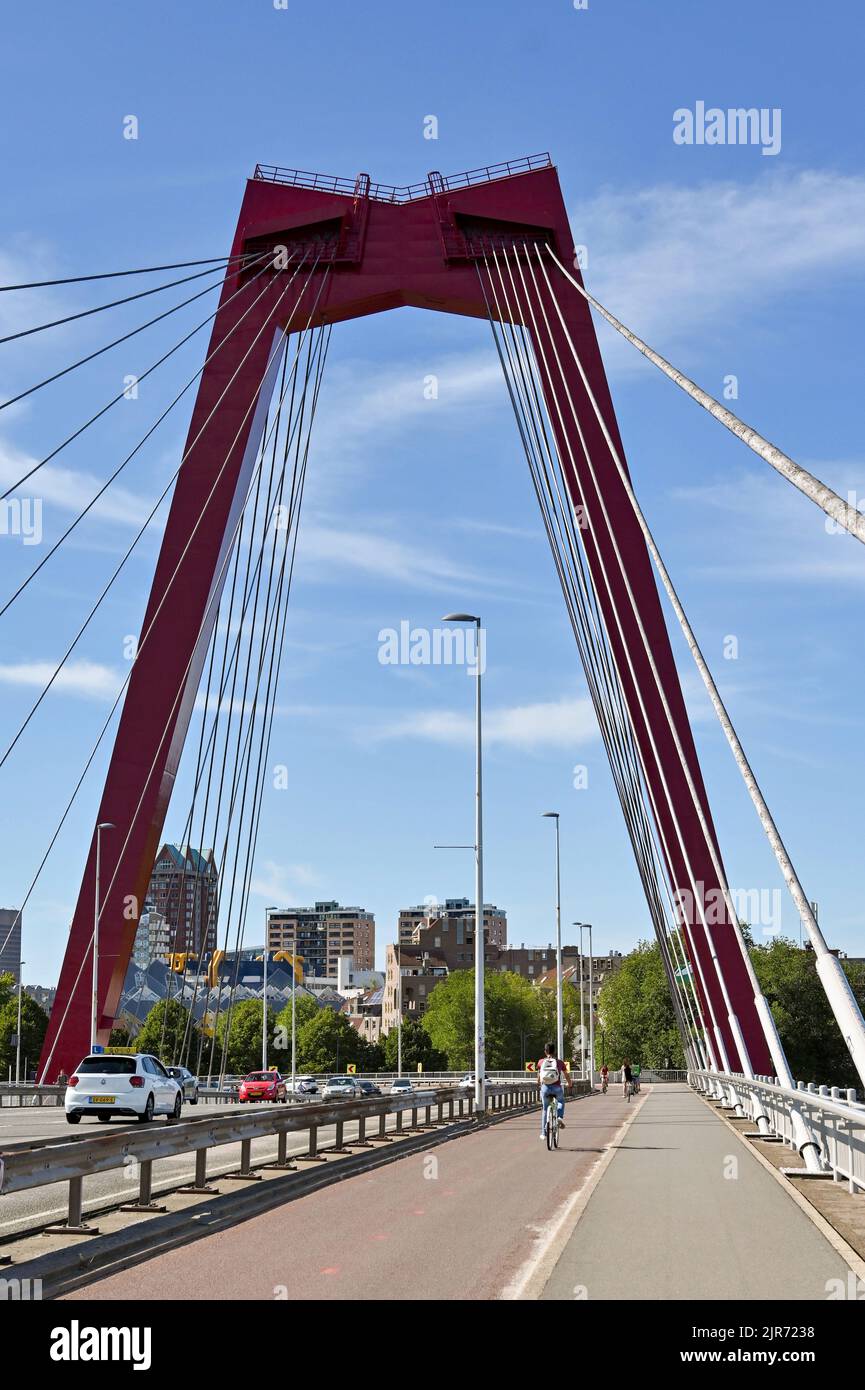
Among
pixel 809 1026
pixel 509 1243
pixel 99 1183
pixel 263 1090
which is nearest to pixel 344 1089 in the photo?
pixel 263 1090

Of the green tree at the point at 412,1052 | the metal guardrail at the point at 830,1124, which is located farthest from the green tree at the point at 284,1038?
the metal guardrail at the point at 830,1124

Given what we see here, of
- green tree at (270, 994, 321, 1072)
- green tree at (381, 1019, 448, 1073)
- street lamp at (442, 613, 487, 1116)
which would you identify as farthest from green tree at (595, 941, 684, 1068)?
street lamp at (442, 613, 487, 1116)

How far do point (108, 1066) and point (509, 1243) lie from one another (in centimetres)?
1576

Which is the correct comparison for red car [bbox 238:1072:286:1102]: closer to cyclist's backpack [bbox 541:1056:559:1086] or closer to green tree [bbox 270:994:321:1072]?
cyclist's backpack [bbox 541:1056:559:1086]

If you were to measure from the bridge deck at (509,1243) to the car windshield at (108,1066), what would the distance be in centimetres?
867

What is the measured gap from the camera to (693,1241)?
10352 millimetres

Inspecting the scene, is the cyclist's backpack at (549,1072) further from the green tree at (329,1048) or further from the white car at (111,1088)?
the green tree at (329,1048)
